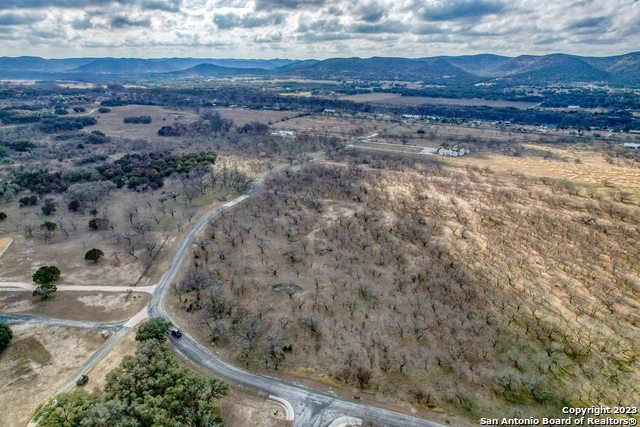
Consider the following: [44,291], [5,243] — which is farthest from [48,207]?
[44,291]

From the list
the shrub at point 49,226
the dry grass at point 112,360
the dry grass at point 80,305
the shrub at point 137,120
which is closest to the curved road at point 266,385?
the dry grass at point 112,360

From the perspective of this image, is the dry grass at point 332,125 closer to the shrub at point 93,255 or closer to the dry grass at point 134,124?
the dry grass at point 134,124

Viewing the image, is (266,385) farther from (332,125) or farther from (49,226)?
(332,125)

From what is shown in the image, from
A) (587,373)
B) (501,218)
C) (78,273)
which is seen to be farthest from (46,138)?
(587,373)

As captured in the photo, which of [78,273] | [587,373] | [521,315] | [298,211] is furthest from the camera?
[298,211]

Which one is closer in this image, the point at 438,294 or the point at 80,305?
the point at 80,305

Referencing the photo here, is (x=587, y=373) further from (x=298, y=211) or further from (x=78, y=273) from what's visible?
(x=78, y=273)

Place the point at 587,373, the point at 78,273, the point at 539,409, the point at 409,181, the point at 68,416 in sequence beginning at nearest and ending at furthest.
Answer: the point at 68,416, the point at 539,409, the point at 587,373, the point at 78,273, the point at 409,181
